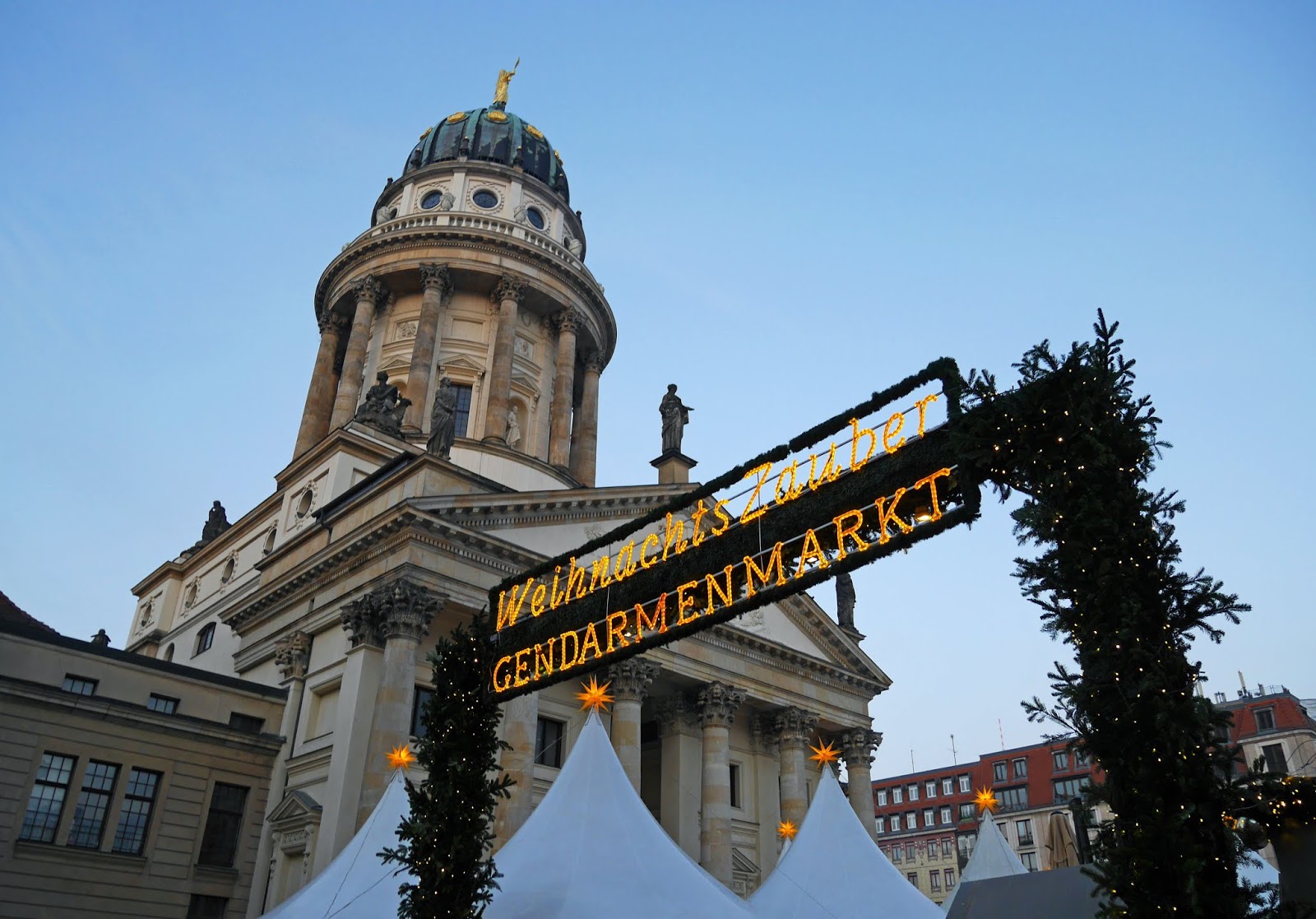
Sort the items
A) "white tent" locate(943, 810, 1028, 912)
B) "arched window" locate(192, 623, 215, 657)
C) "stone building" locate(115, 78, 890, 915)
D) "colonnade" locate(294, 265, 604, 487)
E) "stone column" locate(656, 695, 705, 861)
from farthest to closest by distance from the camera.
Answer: "colonnade" locate(294, 265, 604, 487) < "arched window" locate(192, 623, 215, 657) < "stone column" locate(656, 695, 705, 861) < "stone building" locate(115, 78, 890, 915) < "white tent" locate(943, 810, 1028, 912)

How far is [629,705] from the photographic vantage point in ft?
96.7

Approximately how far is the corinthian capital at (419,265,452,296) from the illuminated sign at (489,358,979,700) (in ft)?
100.0

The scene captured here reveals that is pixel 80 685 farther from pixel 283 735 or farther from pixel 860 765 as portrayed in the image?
pixel 860 765

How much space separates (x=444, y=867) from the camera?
13.4 metres

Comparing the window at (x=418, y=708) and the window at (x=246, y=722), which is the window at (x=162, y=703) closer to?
the window at (x=246, y=722)

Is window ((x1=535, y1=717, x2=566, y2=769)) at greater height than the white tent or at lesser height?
greater

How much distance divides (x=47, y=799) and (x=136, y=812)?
2054 millimetres

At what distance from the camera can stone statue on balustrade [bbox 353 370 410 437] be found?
34906mm

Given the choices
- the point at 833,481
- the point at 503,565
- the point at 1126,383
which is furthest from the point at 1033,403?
the point at 503,565

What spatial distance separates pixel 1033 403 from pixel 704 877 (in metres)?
11.6

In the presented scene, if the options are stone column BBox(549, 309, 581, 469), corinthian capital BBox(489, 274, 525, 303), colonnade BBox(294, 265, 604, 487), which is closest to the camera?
colonnade BBox(294, 265, 604, 487)

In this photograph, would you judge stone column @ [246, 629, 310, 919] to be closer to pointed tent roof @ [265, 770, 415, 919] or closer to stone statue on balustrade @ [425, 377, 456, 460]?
stone statue on balustrade @ [425, 377, 456, 460]

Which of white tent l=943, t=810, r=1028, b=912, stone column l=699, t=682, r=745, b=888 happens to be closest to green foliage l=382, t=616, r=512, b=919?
white tent l=943, t=810, r=1028, b=912

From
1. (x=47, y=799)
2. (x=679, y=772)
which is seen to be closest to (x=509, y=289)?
(x=679, y=772)
